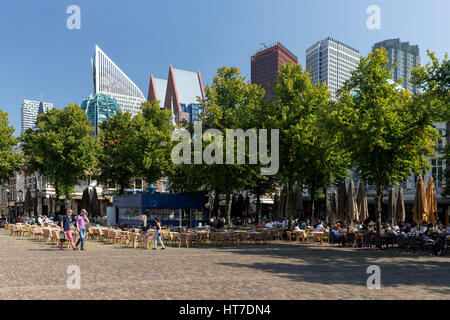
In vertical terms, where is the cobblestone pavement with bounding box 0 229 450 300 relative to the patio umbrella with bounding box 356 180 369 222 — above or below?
below

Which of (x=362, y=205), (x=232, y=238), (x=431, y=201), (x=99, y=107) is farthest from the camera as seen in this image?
(x=99, y=107)

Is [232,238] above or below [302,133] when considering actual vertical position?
below

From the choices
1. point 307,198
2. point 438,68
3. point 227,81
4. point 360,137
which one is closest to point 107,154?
point 227,81

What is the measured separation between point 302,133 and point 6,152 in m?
34.3

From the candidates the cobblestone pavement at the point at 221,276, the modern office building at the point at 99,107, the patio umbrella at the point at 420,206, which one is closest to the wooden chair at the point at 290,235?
the patio umbrella at the point at 420,206

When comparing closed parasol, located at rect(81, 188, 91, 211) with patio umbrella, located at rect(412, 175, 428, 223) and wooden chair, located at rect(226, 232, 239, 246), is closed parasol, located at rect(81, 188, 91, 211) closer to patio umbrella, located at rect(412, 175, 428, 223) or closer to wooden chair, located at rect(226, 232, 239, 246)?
wooden chair, located at rect(226, 232, 239, 246)

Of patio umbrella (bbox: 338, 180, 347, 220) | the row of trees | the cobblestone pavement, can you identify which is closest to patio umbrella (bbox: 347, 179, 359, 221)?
patio umbrella (bbox: 338, 180, 347, 220)

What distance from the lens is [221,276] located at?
12492mm

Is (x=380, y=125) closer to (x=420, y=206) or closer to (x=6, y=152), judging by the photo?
(x=420, y=206)

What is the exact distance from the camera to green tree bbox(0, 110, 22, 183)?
153ft

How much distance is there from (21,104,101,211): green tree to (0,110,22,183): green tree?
2.51 m

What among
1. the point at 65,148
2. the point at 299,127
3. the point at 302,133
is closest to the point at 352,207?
the point at 302,133

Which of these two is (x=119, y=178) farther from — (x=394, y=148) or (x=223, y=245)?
(x=394, y=148)

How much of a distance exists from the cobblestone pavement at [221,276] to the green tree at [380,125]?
5.67 metres
